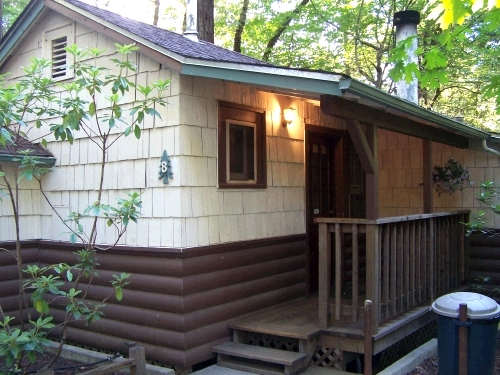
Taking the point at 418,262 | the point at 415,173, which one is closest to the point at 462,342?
the point at 418,262

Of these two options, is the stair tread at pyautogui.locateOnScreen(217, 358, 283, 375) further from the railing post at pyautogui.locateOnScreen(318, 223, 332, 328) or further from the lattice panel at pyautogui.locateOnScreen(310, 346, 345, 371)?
the railing post at pyautogui.locateOnScreen(318, 223, 332, 328)

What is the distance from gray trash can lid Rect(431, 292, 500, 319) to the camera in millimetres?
5003

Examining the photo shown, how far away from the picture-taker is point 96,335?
6.25 meters

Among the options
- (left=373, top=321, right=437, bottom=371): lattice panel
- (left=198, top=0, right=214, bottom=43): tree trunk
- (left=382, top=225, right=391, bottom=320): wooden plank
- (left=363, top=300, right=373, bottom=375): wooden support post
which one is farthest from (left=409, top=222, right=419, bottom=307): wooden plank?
(left=198, top=0, right=214, bottom=43): tree trunk

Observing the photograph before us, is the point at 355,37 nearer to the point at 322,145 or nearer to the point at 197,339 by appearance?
the point at 322,145

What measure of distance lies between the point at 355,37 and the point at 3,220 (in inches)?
530

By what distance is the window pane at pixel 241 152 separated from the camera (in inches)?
243

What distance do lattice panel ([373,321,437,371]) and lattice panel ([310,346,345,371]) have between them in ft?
2.63

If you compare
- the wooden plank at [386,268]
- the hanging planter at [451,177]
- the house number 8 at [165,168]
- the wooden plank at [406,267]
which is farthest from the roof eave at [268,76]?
the hanging planter at [451,177]

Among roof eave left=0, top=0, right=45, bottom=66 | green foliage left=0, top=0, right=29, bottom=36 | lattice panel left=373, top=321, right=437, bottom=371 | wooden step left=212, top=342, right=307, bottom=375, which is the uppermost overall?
green foliage left=0, top=0, right=29, bottom=36

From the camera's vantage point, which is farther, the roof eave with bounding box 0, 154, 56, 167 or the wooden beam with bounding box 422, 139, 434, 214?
the wooden beam with bounding box 422, 139, 434, 214

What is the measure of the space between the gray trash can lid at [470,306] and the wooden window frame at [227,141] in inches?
95.1

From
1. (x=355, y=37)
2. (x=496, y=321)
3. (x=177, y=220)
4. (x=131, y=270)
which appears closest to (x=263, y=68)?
(x=177, y=220)

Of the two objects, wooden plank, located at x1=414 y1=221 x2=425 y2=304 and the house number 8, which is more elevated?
the house number 8
